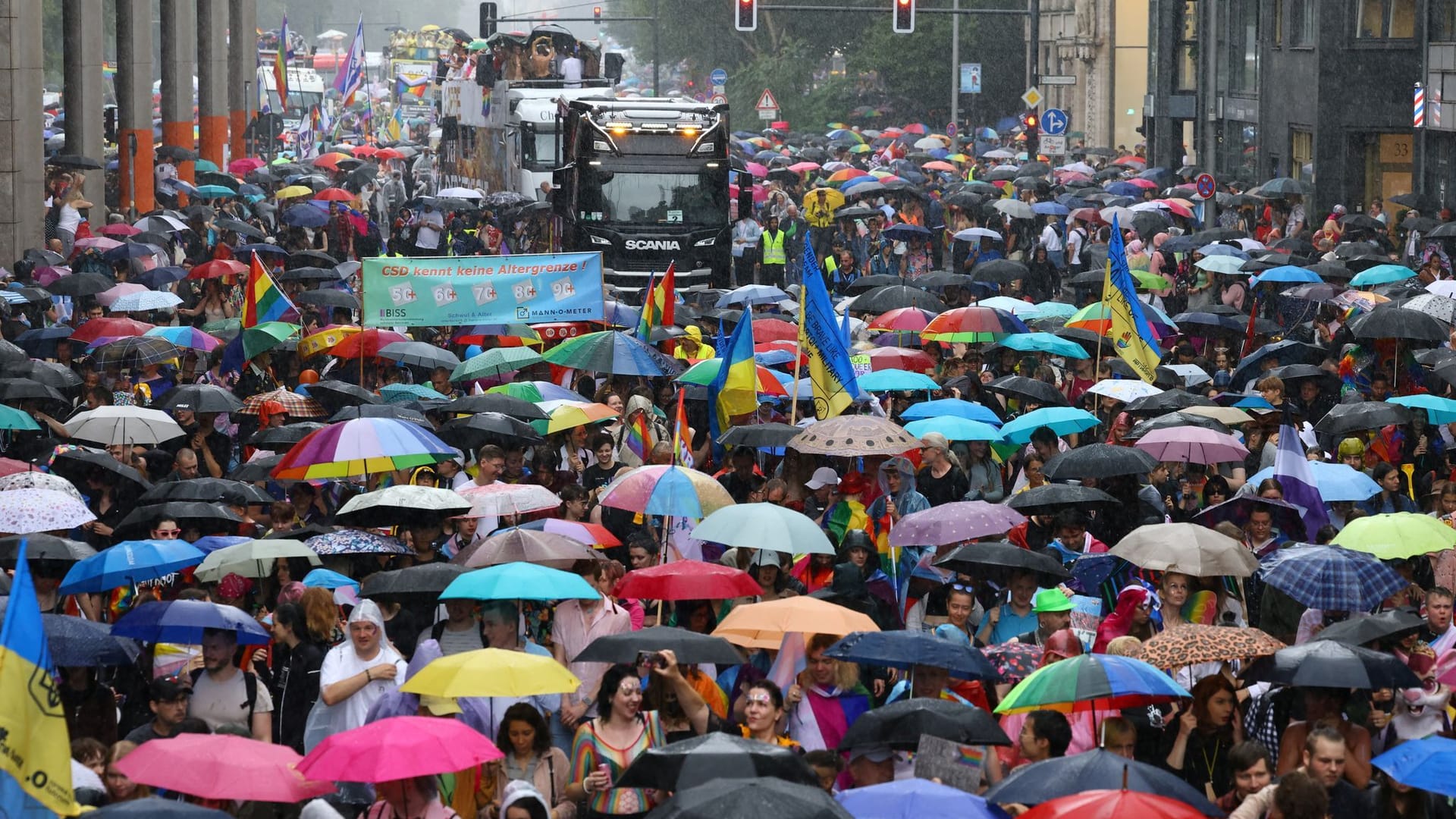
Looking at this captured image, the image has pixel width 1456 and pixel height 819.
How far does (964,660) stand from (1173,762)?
908 millimetres

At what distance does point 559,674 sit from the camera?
28.2ft

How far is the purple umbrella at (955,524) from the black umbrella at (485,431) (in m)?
3.33

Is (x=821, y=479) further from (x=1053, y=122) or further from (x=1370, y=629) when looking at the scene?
(x=1053, y=122)

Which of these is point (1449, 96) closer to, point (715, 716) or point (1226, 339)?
point (1226, 339)

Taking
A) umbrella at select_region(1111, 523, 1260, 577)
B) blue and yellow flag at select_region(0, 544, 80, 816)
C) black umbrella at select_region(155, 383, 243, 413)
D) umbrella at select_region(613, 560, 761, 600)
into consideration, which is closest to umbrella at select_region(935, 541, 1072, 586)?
umbrella at select_region(1111, 523, 1260, 577)

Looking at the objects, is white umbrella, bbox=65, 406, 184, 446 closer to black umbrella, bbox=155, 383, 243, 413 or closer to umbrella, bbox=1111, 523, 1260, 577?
black umbrella, bbox=155, 383, 243, 413

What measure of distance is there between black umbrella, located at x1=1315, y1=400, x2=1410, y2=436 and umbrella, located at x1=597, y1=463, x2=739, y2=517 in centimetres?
446

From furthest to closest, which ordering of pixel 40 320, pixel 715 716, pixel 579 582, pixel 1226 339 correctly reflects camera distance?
pixel 40 320 < pixel 1226 339 < pixel 579 582 < pixel 715 716

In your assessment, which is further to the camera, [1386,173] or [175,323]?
[1386,173]

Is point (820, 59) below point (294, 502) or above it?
above

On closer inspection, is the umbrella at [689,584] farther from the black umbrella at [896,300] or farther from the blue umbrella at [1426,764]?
the black umbrella at [896,300]

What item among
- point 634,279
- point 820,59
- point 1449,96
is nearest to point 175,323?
point 634,279

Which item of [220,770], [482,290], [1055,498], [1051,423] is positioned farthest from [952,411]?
[220,770]

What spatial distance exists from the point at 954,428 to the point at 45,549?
6.02 metres
